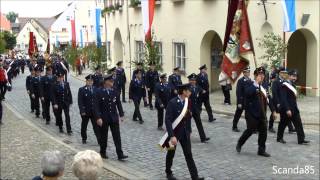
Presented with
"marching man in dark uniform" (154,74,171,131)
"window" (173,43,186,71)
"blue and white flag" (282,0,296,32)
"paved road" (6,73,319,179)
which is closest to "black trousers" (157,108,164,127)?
"marching man in dark uniform" (154,74,171,131)

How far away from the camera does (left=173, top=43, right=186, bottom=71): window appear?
83.1ft

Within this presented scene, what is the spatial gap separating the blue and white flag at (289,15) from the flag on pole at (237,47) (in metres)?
7.13

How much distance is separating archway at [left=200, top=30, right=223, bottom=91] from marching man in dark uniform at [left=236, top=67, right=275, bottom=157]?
1269 centimetres

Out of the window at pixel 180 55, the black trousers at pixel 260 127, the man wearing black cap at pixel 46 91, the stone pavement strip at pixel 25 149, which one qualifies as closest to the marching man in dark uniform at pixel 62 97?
the stone pavement strip at pixel 25 149

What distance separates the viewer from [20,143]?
12.1m

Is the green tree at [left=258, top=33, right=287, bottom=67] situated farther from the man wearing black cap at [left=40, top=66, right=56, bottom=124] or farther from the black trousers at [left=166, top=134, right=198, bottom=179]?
the black trousers at [left=166, top=134, right=198, bottom=179]

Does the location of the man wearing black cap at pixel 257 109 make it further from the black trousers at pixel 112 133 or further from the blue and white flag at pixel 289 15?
the blue and white flag at pixel 289 15

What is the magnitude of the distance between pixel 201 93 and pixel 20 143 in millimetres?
5474

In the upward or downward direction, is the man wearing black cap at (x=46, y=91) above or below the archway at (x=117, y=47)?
below

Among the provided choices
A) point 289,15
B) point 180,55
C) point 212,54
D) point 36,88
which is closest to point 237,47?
point 289,15

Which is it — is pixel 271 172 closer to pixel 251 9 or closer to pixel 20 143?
pixel 20 143

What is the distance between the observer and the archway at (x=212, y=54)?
23547 millimetres

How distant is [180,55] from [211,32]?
3023 millimetres

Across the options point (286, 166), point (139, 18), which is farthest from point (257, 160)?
point (139, 18)
